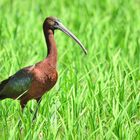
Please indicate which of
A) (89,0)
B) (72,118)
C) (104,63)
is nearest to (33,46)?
(104,63)

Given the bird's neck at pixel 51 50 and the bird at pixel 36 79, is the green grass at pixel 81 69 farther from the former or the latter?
the bird's neck at pixel 51 50

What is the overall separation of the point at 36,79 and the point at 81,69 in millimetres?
1241

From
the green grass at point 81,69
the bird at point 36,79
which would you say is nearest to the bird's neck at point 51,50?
the bird at point 36,79

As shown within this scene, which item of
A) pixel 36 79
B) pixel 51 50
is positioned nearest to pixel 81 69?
pixel 51 50

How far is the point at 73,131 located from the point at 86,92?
0.80 m

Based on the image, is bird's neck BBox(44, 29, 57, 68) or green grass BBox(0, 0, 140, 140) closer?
green grass BBox(0, 0, 140, 140)

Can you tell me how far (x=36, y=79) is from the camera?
4.63 meters

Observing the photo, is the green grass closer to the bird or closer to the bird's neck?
the bird

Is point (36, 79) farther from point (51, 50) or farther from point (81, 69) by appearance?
point (81, 69)

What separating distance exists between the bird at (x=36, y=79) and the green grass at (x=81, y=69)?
0.36ft

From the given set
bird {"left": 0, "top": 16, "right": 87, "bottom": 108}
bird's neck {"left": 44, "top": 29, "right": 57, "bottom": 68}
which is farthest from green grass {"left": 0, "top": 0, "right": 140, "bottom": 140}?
bird's neck {"left": 44, "top": 29, "right": 57, "bottom": 68}

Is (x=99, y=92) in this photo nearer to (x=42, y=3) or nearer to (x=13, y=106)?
(x=13, y=106)

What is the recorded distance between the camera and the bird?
4629 millimetres

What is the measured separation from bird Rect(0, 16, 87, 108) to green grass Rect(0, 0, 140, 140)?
110 mm
